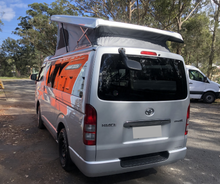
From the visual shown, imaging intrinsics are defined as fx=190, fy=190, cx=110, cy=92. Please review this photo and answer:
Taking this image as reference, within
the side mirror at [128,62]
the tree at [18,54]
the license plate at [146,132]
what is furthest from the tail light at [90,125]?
the tree at [18,54]

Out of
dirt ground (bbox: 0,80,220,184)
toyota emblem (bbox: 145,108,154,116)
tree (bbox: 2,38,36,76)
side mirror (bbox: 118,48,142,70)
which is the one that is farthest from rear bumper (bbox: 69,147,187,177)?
tree (bbox: 2,38,36,76)

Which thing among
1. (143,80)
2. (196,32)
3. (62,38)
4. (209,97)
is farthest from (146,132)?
(196,32)

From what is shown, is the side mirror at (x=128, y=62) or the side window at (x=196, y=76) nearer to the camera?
the side mirror at (x=128, y=62)

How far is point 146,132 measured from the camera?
2.70m

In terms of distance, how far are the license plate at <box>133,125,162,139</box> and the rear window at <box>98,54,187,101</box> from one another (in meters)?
0.41

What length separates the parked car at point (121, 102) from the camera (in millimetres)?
2441

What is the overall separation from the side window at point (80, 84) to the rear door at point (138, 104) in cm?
26

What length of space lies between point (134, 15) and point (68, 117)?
54.7 feet

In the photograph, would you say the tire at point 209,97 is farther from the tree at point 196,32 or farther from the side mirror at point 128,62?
the side mirror at point 128,62

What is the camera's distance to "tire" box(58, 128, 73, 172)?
10.1 feet

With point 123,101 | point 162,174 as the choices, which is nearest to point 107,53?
point 123,101

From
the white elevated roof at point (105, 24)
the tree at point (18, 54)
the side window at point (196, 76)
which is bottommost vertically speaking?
the side window at point (196, 76)

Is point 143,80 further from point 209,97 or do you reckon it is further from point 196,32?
point 196,32

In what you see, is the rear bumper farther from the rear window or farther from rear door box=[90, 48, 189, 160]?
the rear window
